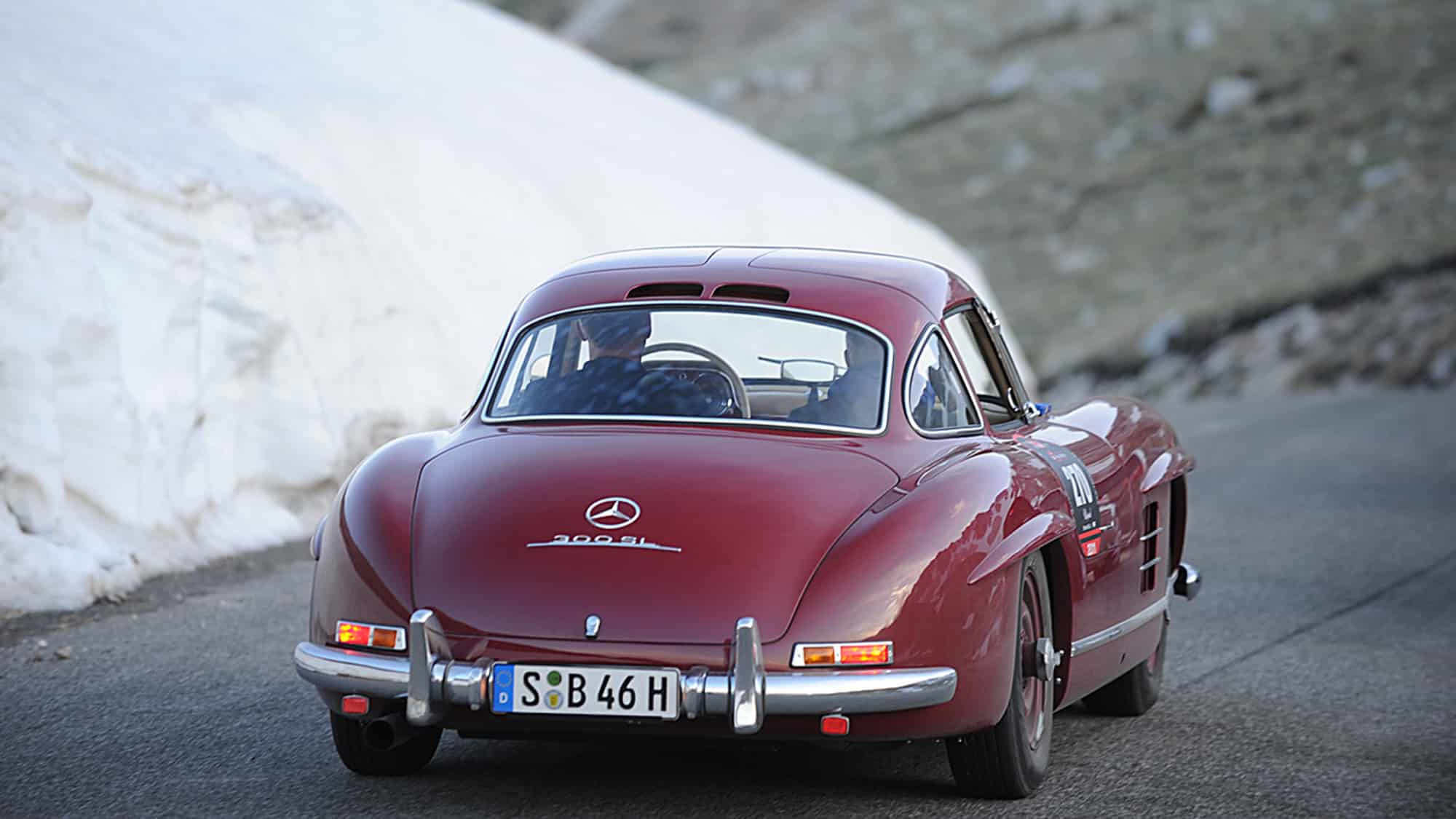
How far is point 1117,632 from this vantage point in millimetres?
6051

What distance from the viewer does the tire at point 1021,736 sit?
510cm

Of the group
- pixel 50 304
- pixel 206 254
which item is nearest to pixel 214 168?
pixel 206 254

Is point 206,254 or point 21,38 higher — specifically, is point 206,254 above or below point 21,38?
below

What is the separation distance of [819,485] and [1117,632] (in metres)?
1.50

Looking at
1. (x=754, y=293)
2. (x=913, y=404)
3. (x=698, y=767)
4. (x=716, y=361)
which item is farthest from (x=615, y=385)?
(x=698, y=767)

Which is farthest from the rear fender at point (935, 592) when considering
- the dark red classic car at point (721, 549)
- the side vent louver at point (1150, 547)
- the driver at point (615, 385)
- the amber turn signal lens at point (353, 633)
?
the side vent louver at point (1150, 547)

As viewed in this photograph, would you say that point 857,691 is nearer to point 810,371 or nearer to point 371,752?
point 371,752

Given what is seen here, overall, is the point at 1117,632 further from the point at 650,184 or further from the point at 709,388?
the point at 650,184

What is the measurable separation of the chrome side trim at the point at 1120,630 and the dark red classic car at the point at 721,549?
0.05 feet

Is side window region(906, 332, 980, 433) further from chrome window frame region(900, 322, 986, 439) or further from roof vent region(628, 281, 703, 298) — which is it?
roof vent region(628, 281, 703, 298)

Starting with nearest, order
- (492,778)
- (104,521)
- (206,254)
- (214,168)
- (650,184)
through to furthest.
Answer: (492,778) < (104,521) < (206,254) < (214,168) < (650,184)

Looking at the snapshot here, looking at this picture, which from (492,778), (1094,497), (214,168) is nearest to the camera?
(492,778)

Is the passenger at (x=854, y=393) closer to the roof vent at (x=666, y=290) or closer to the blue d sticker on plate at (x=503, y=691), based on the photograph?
the roof vent at (x=666, y=290)

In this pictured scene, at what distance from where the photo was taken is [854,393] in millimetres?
5520
